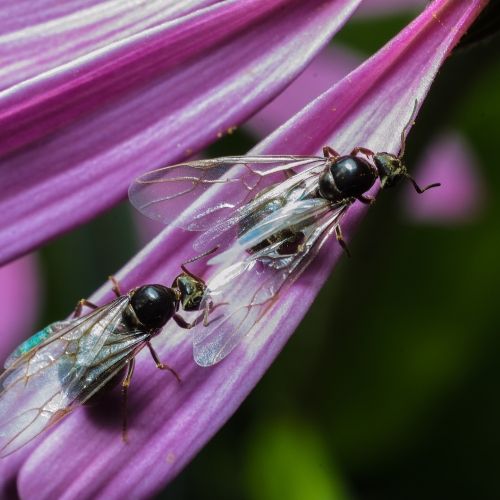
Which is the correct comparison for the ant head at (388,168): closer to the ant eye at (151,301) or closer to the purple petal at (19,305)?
the ant eye at (151,301)

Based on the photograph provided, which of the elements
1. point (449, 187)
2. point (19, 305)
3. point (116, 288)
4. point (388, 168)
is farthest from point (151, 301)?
point (449, 187)

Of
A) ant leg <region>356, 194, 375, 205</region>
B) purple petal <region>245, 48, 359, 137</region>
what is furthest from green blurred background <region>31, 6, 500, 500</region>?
ant leg <region>356, 194, 375, 205</region>

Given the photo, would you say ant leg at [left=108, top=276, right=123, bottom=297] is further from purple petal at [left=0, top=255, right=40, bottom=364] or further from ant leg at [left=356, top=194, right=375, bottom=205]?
purple petal at [left=0, top=255, right=40, bottom=364]

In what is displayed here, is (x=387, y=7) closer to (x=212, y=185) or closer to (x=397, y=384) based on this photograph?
(x=397, y=384)

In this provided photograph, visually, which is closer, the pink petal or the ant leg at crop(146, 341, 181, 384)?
the ant leg at crop(146, 341, 181, 384)

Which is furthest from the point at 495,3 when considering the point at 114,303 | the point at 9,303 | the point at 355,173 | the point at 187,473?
the point at 9,303

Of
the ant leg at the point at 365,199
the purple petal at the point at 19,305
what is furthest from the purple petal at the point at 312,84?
the ant leg at the point at 365,199
